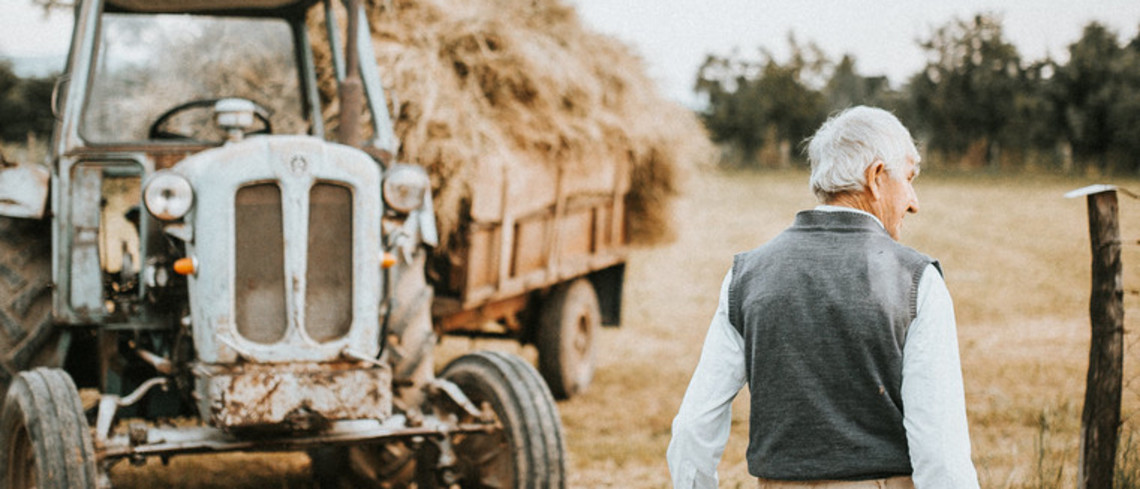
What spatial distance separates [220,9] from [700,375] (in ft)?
12.1

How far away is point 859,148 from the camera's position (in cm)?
262

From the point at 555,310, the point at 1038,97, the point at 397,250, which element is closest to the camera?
the point at 397,250

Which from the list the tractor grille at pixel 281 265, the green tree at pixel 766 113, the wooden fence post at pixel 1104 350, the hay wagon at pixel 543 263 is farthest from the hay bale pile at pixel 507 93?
the green tree at pixel 766 113

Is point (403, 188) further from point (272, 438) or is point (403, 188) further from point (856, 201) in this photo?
point (856, 201)

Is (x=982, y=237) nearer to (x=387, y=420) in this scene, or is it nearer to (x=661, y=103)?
(x=661, y=103)

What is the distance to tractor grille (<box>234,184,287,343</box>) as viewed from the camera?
174 inches

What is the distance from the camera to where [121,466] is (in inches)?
253

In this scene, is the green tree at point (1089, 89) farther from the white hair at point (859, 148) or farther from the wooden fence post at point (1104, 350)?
the white hair at point (859, 148)

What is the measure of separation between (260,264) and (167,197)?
0.37m

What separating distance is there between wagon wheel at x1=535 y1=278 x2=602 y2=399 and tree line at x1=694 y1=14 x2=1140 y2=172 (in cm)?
2230

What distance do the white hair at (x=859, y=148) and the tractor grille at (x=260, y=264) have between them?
2.31m

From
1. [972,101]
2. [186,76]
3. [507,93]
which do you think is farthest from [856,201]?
[972,101]

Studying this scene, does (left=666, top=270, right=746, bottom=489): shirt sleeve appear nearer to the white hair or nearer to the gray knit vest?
the gray knit vest

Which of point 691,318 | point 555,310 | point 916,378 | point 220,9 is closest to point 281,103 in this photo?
point 220,9
